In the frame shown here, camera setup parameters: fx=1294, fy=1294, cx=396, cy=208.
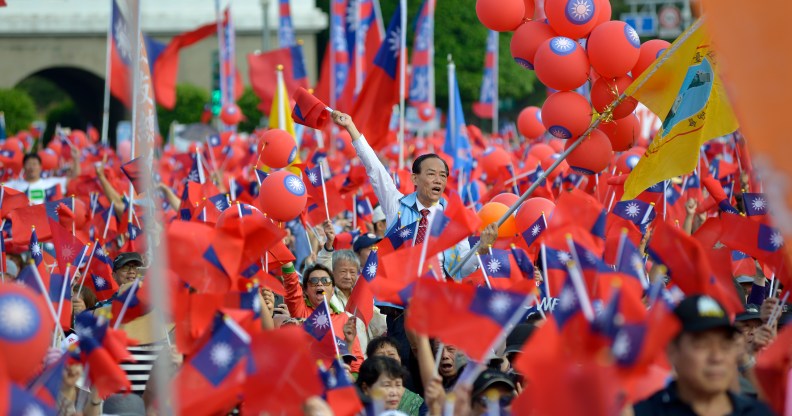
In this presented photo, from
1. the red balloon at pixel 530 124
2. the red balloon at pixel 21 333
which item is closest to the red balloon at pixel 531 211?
the red balloon at pixel 21 333

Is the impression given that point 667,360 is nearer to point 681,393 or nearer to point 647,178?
Answer: point 681,393

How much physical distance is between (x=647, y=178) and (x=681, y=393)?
11.0ft

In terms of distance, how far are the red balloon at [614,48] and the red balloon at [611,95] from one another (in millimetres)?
66

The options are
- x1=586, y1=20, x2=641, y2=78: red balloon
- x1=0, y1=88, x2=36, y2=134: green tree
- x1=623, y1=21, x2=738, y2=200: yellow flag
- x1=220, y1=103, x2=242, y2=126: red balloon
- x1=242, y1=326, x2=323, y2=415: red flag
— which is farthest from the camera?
x1=0, y1=88, x2=36, y2=134: green tree

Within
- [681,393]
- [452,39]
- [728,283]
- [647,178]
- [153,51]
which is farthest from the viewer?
[452,39]

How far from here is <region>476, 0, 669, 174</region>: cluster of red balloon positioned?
24.3 ft

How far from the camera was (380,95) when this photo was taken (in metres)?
12.9

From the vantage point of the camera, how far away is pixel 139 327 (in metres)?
5.77

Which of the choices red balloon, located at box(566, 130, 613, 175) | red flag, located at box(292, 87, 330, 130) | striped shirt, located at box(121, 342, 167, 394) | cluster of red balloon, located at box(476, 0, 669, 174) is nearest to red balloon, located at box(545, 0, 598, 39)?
cluster of red balloon, located at box(476, 0, 669, 174)

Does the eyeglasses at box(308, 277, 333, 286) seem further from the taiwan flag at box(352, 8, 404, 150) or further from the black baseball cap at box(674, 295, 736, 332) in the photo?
the taiwan flag at box(352, 8, 404, 150)

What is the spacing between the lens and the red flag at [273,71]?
18.8m

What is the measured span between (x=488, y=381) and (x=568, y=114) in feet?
8.40

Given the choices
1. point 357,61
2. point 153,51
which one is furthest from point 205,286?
point 357,61

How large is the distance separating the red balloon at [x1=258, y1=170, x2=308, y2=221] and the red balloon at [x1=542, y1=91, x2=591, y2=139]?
166 cm
